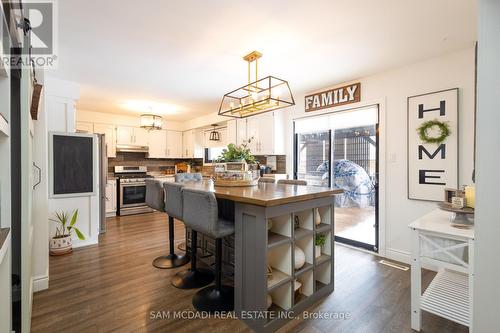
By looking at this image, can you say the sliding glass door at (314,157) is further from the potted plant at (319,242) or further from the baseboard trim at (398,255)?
the potted plant at (319,242)

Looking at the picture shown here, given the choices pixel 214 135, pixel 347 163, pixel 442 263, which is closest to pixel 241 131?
pixel 214 135

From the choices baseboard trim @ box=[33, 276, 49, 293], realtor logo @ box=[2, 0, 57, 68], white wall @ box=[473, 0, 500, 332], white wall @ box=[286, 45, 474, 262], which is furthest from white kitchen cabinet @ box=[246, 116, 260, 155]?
white wall @ box=[473, 0, 500, 332]

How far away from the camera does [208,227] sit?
5.78 ft

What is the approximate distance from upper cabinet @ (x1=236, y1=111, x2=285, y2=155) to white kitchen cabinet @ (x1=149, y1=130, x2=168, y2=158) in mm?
2727

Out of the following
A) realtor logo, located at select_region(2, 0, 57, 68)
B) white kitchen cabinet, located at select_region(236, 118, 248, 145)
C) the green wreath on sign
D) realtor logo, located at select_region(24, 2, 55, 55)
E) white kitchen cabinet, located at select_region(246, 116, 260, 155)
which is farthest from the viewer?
white kitchen cabinet, located at select_region(236, 118, 248, 145)

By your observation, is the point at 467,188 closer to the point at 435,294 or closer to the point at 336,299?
the point at 435,294

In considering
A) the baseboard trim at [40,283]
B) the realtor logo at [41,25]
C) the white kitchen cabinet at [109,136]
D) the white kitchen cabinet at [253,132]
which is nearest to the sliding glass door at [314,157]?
the white kitchen cabinet at [253,132]

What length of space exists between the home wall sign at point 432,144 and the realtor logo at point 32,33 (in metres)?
3.54

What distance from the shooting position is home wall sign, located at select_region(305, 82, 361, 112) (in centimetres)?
340

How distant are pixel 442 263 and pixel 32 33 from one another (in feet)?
12.5

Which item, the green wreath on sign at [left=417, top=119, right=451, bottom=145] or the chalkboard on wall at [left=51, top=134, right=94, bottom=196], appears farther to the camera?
the chalkboard on wall at [left=51, top=134, right=94, bottom=196]

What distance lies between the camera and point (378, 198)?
324cm

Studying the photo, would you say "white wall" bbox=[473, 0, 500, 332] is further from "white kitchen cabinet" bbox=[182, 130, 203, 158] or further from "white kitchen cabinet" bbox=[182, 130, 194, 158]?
"white kitchen cabinet" bbox=[182, 130, 194, 158]

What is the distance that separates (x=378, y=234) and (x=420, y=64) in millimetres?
2190
